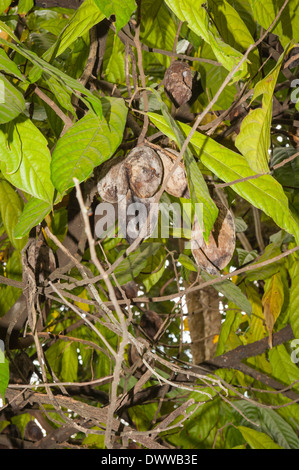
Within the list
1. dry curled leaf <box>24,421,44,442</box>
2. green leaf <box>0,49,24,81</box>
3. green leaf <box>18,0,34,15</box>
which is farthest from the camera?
dry curled leaf <box>24,421,44,442</box>

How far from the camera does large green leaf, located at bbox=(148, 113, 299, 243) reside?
22.0 inches

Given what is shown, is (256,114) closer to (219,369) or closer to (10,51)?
(10,51)

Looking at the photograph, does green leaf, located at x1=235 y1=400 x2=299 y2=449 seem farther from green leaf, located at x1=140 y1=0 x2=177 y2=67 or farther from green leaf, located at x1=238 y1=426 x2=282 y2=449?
green leaf, located at x1=140 y1=0 x2=177 y2=67

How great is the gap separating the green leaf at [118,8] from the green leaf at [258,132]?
0.52 ft

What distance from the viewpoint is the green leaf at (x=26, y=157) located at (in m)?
0.59

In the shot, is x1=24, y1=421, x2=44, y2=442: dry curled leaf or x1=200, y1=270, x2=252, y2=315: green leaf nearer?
x1=200, y1=270, x2=252, y2=315: green leaf

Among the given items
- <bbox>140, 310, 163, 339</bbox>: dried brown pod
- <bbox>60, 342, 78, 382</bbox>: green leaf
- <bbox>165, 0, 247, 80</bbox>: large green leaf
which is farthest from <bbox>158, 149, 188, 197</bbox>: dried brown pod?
<bbox>60, 342, 78, 382</bbox>: green leaf

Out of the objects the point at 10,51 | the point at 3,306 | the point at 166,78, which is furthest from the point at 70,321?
the point at 166,78

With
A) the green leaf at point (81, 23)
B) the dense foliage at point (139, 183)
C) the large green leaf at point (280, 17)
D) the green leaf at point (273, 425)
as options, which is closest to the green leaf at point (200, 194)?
the dense foliage at point (139, 183)

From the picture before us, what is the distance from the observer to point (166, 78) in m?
0.72

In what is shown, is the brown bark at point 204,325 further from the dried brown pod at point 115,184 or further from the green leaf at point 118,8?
the green leaf at point 118,8

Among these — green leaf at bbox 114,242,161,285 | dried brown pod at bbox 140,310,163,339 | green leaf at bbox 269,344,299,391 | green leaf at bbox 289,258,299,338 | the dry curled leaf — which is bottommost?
the dry curled leaf

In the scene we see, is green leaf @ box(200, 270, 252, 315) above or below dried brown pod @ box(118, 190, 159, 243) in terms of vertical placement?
→ below

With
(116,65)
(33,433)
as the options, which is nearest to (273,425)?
(33,433)
